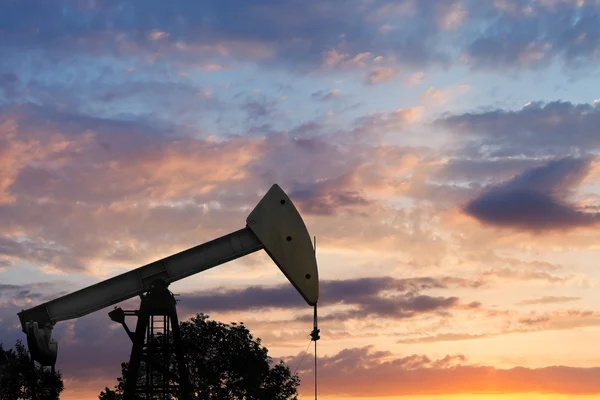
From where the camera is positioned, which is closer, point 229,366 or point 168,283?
point 168,283

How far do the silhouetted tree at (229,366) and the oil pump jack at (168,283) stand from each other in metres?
20.6

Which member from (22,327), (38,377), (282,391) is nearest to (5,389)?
(38,377)

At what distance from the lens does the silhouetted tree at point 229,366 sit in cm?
4881

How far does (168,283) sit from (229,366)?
22.4 metres

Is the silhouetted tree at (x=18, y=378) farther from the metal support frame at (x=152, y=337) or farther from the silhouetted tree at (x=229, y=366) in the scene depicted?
the metal support frame at (x=152, y=337)

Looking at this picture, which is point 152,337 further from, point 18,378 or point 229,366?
point 18,378

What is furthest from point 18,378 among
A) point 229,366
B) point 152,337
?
point 152,337

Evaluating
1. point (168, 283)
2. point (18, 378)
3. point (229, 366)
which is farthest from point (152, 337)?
→ point (18, 378)

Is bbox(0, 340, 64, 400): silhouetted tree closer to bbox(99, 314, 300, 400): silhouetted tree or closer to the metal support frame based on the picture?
bbox(99, 314, 300, 400): silhouetted tree

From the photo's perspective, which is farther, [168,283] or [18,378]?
[18,378]

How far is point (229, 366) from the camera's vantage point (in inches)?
1953

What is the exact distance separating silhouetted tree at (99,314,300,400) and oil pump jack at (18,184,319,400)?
20617mm

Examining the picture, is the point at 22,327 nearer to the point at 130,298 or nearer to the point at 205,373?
the point at 130,298

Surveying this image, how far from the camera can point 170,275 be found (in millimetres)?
28281
